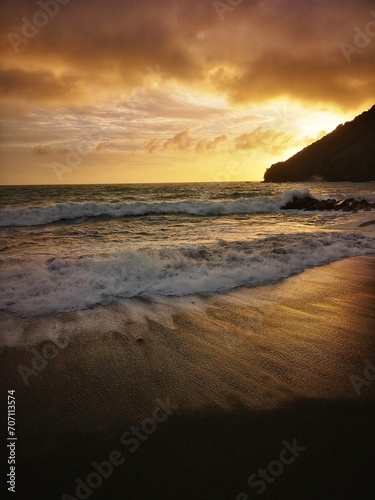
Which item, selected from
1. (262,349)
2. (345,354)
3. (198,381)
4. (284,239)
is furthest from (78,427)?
(284,239)

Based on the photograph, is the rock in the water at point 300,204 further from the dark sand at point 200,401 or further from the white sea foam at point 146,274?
the dark sand at point 200,401

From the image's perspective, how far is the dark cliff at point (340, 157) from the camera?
101562 mm

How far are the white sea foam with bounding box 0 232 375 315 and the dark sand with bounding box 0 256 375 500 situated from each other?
2.32 ft

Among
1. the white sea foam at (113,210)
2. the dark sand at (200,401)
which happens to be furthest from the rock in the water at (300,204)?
the dark sand at (200,401)

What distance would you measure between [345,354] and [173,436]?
7.18 ft

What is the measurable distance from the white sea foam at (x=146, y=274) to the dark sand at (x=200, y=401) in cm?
71

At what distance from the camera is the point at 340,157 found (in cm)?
11075

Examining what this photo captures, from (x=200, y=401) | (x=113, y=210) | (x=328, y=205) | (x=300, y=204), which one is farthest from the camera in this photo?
(x=300, y=204)

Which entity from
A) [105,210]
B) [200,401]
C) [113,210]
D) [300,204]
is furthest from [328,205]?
[200,401]

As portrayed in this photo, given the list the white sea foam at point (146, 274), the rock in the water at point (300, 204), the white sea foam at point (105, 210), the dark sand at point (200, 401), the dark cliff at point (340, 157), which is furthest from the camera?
the dark cliff at point (340, 157)

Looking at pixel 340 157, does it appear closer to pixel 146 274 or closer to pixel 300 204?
pixel 300 204

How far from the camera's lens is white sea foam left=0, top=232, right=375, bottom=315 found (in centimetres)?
500

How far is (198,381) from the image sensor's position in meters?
2.86

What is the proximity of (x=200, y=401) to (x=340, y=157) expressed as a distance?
128 m
